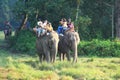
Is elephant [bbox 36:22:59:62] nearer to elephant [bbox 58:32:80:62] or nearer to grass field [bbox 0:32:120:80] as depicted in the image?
grass field [bbox 0:32:120:80]

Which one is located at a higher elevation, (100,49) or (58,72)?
(58,72)

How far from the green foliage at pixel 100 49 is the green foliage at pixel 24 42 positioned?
2645mm

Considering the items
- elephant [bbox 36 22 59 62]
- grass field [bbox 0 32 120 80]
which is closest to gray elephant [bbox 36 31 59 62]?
elephant [bbox 36 22 59 62]

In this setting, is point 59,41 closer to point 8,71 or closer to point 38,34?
point 38,34

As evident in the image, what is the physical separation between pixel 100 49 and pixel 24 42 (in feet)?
14.1

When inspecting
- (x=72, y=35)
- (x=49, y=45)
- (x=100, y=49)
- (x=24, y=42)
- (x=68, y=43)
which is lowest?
(x=100, y=49)

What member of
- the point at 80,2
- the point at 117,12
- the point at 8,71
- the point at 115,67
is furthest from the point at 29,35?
the point at 8,71

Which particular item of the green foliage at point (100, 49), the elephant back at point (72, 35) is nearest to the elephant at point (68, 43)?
the elephant back at point (72, 35)

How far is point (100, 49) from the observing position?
83.7ft

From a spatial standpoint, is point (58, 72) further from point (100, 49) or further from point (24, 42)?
point (24, 42)

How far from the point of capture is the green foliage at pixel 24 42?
1033 inches

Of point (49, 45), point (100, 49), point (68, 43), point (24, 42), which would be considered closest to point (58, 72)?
point (49, 45)

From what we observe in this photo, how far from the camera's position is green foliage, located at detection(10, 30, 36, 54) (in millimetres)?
26250

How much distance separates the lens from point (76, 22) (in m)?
27.9
